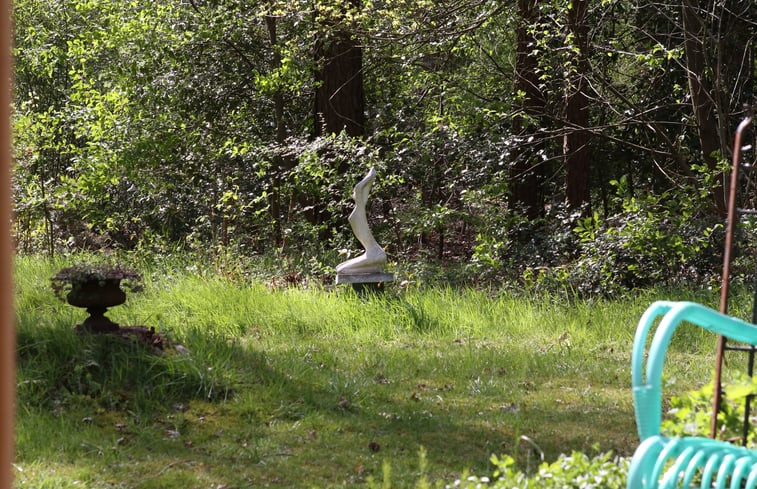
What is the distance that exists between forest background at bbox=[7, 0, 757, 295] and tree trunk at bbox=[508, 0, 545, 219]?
4cm

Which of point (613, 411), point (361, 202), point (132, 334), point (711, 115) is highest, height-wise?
point (711, 115)

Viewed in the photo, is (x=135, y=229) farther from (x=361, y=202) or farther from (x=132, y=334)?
(x=132, y=334)

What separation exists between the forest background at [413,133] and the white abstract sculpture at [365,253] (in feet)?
4.02

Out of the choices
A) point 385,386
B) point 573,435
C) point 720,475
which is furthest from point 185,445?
point 720,475

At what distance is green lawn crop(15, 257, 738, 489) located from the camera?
4516 mm

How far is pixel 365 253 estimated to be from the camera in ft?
29.3

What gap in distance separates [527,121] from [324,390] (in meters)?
5.28

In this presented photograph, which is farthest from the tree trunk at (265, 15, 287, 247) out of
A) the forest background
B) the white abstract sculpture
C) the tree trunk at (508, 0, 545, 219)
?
the tree trunk at (508, 0, 545, 219)

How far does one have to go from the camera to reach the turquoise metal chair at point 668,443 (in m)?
2.43

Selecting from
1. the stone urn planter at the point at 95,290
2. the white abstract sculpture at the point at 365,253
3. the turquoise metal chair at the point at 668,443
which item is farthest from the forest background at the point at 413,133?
the turquoise metal chair at the point at 668,443

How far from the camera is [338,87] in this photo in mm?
12125

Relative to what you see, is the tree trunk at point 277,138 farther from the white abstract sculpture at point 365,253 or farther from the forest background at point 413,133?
the white abstract sculpture at point 365,253

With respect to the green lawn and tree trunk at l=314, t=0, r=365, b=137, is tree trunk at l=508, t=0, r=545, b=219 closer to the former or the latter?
tree trunk at l=314, t=0, r=365, b=137

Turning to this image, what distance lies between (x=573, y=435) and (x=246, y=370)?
2.26m
